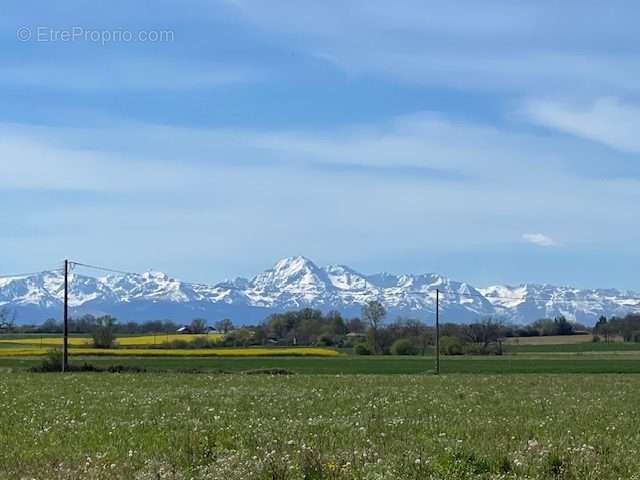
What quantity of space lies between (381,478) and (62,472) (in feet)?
14.8

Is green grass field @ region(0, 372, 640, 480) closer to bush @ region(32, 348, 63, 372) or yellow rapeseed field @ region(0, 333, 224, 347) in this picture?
bush @ region(32, 348, 63, 372)

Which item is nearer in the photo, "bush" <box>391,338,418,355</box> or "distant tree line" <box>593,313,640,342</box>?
"bush" <box>391,338,418,355</box>

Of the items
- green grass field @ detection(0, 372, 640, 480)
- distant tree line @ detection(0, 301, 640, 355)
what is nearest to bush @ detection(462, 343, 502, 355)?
distant tree line @ detection(0, 301, 640, 355)

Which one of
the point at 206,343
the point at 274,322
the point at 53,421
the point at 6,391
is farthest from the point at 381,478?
the point at 274,322

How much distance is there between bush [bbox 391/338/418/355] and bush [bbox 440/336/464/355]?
16.8 feet

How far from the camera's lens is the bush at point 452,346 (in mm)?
121062

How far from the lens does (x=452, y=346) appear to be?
12169 cm

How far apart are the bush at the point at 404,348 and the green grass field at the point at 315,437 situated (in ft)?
318

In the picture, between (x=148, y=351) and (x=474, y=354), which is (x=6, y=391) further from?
(x=474, y=354)

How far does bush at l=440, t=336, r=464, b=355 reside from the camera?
397ft

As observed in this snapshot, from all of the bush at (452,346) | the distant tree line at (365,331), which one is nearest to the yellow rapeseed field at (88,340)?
the distant tree line at (365,331)

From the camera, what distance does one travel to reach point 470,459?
1484 cm

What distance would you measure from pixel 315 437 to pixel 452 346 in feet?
348

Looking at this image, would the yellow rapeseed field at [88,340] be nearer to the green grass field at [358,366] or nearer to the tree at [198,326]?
the tree at [198,326]
